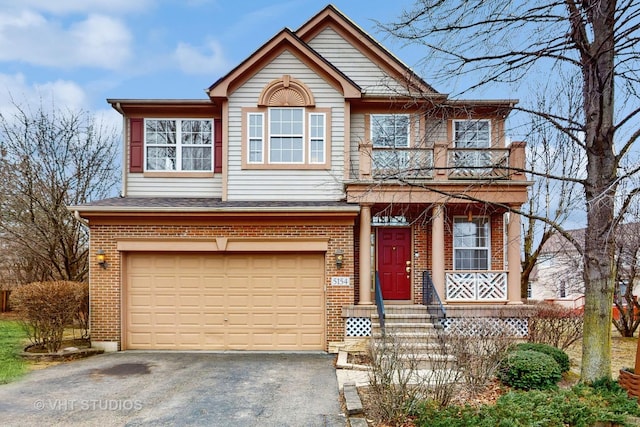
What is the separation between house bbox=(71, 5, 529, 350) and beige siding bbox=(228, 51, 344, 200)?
29mm

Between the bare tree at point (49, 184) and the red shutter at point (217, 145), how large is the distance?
718 centimetres

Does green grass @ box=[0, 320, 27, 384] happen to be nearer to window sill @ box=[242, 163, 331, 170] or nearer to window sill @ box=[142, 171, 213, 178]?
window sill @ box=[142, 171, 213, 178]

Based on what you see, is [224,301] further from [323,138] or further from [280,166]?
[323,138]

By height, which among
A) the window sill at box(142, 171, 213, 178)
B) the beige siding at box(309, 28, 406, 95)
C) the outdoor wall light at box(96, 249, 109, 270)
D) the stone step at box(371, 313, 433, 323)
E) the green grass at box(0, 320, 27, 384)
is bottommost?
the green grass at box(0, 320, 27, 384)

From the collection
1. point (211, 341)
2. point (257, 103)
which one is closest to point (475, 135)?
point (257, 103)

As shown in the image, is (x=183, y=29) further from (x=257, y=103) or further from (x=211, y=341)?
(x=211, y=341)

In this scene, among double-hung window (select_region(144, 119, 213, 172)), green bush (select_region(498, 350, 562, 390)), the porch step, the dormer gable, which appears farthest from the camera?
double-hung window (select_region(144, 119, 213, 172))

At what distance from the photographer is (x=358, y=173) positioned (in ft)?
39.9

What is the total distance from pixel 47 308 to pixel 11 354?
1.47m

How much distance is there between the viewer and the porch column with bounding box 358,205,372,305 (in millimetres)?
11211

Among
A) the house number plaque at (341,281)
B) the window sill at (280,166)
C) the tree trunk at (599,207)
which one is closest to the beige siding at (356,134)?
the window sill at (280,166)

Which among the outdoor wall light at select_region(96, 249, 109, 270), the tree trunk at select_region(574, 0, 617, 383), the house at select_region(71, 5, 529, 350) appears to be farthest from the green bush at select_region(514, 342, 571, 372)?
the outdoor wall light at select_region(96, 249, 109, 270)

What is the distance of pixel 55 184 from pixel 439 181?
596 inches

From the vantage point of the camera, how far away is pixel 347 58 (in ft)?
45.0
